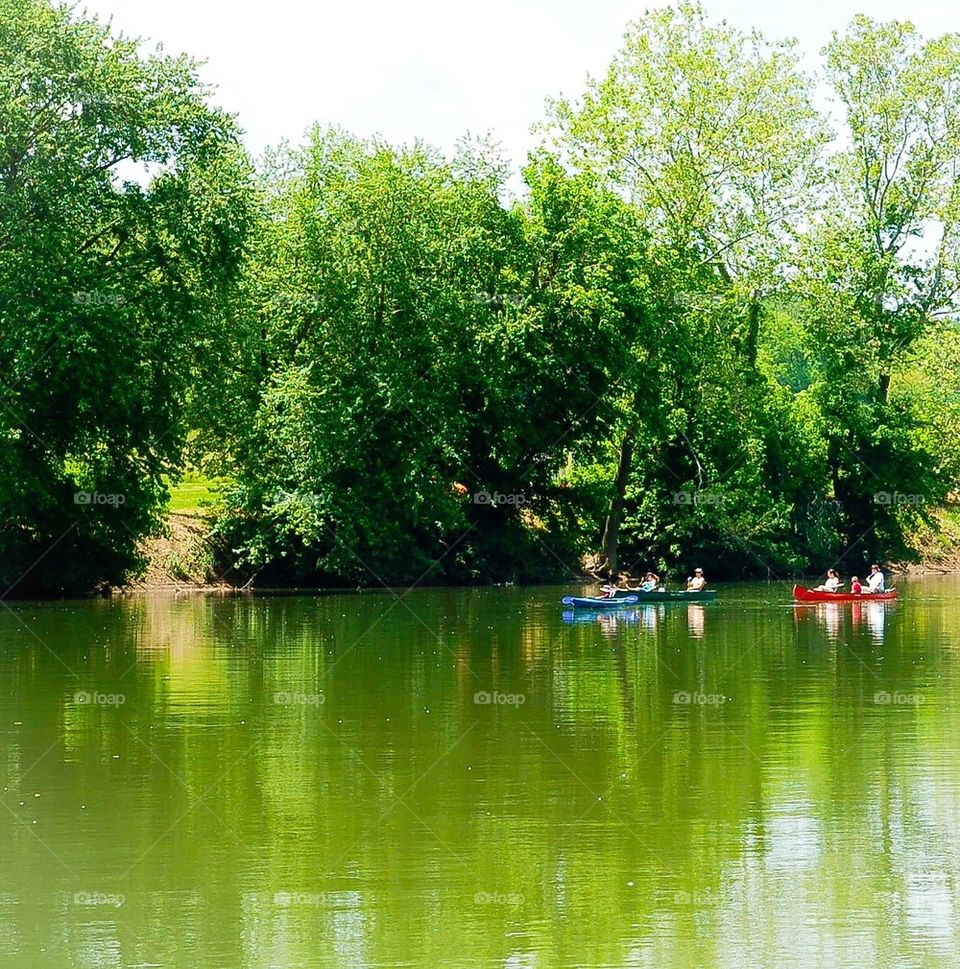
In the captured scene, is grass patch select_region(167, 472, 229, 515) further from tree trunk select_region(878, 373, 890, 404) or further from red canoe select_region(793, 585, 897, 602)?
tree trunk select_region(878, 373, 890, 404)

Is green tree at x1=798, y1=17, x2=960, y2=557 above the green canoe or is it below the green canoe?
above

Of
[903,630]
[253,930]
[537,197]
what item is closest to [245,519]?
[537,197]

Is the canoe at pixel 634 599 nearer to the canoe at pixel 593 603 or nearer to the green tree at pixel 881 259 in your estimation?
the canoe at pixel 593 603

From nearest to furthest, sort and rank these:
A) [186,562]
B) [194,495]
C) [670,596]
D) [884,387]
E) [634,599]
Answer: [634,599] → [670,596] → [186,562] → [194,495] → [884,387]

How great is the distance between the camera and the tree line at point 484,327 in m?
43.8

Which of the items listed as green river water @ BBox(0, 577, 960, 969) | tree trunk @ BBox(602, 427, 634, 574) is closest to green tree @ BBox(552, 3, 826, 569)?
tree trunk @ BBox(602, 427, 634, 574)

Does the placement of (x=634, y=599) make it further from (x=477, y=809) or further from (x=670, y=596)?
(x=477, y=809)

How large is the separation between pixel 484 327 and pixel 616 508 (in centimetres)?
980

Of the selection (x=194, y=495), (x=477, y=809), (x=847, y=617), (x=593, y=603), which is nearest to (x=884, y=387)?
(x=847, y=617)

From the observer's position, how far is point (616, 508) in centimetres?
6191

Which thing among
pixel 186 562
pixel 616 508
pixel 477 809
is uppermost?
pixel 616 508

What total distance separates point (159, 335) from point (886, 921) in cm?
3585

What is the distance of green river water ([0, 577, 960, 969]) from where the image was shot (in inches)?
445

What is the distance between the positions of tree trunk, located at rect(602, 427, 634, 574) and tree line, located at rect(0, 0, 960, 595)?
0.52 feet
